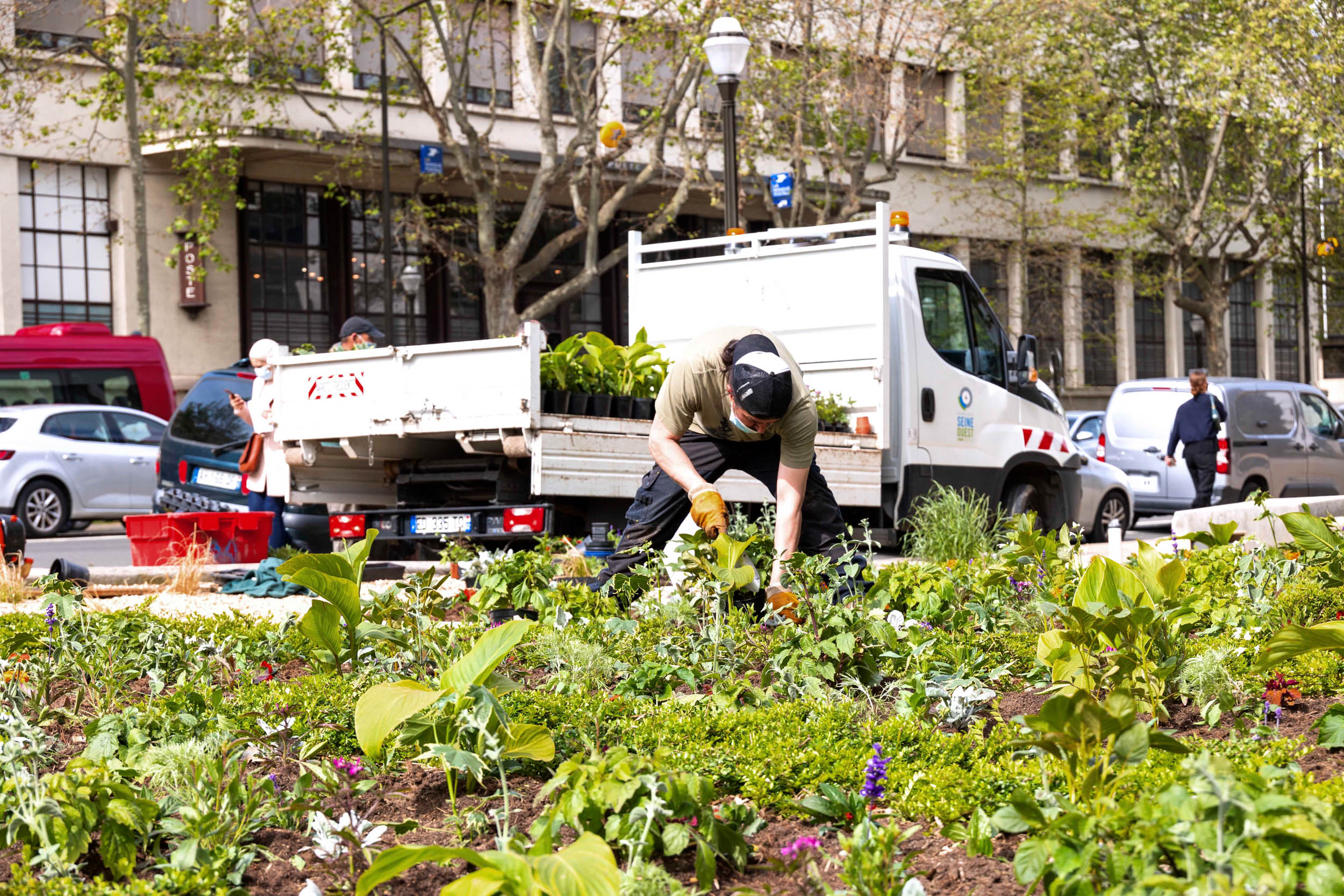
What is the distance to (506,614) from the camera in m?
5.80

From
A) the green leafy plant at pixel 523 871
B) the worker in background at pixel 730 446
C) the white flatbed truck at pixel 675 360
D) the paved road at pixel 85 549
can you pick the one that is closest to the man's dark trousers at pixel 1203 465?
the white flatbed truck at pixel 675 360

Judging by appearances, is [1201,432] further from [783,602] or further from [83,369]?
[83,369]

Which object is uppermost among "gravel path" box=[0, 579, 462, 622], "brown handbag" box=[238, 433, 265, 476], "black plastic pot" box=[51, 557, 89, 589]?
"brown handbag" box=[238, 433, 265, 476]

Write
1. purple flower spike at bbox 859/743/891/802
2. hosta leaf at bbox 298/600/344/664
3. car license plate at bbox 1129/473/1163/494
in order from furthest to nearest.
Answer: car license plate at bbox 1129/473/1163/494 → hosta leaf at bbox 298/600/344/664 → purple flower spike at bbox 859/743/891/802

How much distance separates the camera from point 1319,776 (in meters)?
3.22

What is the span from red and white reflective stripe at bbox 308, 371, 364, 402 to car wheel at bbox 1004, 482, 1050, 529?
548cm

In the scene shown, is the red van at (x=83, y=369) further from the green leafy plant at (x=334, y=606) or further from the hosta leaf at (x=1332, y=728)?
the hosta leaf at (x=1332, y=728)

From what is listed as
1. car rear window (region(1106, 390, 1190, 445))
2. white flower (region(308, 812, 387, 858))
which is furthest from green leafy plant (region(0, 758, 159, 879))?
→ car rear window (region(1106, 390, 1190, 445))

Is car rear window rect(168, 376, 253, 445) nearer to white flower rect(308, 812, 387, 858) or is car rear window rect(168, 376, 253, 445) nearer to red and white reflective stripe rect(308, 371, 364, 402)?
red and white reflective stripe rect(308, 371, 364, 402)

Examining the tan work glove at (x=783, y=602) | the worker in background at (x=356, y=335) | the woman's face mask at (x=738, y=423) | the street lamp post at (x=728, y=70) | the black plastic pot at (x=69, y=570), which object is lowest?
the black plastic pot at (x=69, y=570)

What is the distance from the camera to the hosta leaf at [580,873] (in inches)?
90.4

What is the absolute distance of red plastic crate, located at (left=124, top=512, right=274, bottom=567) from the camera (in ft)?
34.0

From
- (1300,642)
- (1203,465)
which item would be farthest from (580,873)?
(1203,465)

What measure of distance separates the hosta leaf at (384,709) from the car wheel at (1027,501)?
30.6 ft
